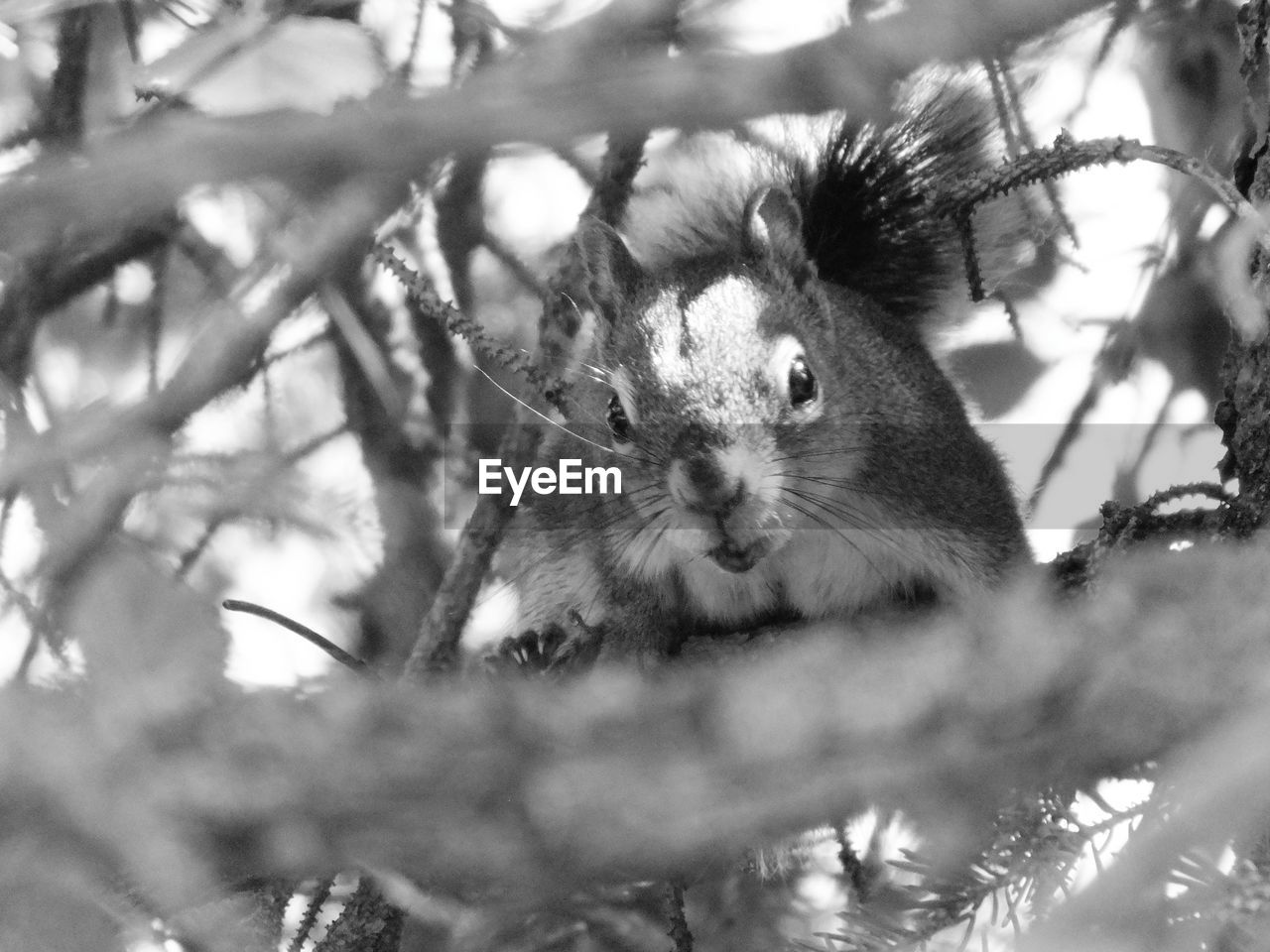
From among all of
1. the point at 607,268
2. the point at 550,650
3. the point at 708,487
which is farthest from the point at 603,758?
the point at 607,268

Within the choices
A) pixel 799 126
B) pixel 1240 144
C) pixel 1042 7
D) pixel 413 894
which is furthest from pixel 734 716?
pixel 799 126

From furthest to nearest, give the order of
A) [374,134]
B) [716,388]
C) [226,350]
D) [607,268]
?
[226,350] < [607,268] < [716,388] < [374,134]

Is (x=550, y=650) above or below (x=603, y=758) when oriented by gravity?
above

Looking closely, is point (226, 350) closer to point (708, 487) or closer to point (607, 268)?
point (607, 268)

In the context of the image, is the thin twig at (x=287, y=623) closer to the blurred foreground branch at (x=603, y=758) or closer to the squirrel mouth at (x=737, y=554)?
the squirrel mouth at (x=737, y=554)

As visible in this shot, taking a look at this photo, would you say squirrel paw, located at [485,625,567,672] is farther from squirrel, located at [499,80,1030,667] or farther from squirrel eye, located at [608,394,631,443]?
squirrel eye, located at [608,394,631,443]

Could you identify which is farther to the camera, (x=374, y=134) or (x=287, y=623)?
(x=287, y=623)

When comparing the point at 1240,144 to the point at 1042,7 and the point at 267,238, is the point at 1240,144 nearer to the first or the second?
the point at 1042,7
